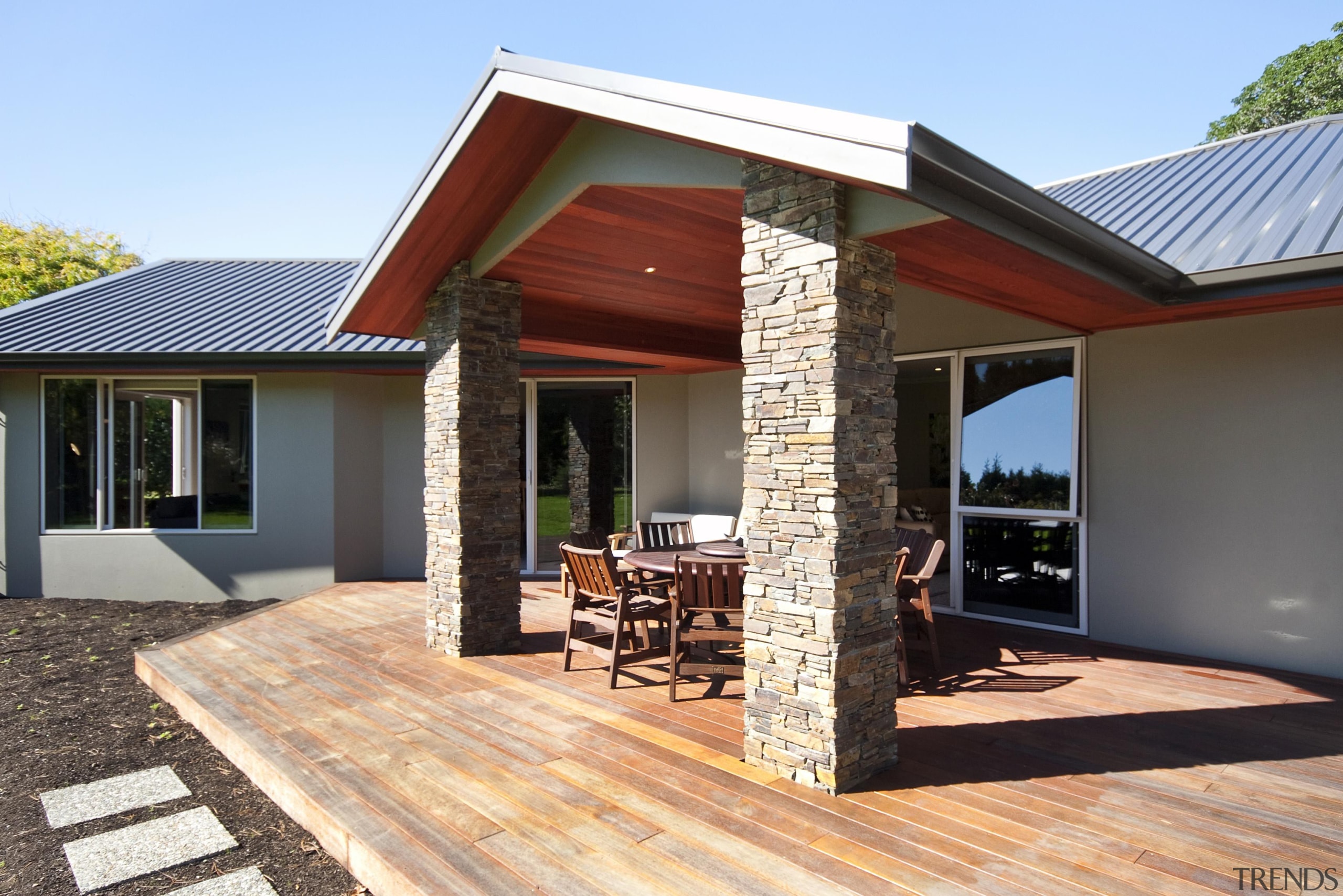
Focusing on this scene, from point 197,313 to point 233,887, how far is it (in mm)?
8699

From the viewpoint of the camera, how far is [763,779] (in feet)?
11.4

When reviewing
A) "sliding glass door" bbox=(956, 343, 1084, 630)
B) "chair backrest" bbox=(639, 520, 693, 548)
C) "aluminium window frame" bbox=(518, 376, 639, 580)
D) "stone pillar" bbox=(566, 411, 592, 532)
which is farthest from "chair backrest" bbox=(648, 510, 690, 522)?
"sliding glass door" bbox=(956, 343, 1084, 630)

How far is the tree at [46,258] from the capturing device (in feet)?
87.2

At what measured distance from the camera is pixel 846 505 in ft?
10.9

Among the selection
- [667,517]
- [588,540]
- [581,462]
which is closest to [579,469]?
[581,462]

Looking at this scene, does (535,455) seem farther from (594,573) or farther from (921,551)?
(921,551)

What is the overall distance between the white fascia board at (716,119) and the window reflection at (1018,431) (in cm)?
407

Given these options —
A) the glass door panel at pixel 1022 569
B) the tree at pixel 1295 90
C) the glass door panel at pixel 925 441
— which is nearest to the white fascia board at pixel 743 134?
the glass door panel at pixel 1022 569

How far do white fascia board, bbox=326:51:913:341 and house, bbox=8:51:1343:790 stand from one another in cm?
1

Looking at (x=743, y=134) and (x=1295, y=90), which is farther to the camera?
(x=1295, y=90)

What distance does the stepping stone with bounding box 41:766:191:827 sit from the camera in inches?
146

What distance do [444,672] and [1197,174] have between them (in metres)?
7.84

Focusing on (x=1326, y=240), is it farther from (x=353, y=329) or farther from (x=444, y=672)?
(x=353, y=329)

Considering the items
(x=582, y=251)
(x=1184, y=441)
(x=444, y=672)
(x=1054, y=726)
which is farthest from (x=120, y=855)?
(x=1184, y=441)
